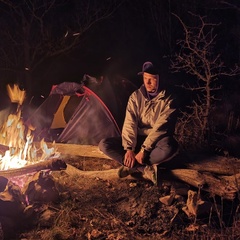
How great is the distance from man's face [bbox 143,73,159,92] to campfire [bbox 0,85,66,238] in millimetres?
1574

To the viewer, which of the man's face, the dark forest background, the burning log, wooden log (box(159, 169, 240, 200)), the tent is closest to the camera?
wooden log (box(159, 169, 240, 200))

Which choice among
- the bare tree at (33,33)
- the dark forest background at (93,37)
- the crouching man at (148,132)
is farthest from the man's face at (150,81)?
the bare tree at (33,33)

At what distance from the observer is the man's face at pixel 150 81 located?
4.86 m

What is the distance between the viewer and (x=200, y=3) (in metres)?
11.6

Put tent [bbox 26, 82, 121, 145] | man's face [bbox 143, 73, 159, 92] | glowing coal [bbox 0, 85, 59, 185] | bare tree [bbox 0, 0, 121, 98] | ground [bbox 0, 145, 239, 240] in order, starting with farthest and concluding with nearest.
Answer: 1. bare tree [bbox 0, 0, 121, 98]
2. tent [bbox 26, 82, 121, 145]
3. glowing coal [bbox 0, 85, 59, 185]
4. man's face [bbox 143, 73, 159, 92]
5. ground [bbox 0, 145, 239, 240]

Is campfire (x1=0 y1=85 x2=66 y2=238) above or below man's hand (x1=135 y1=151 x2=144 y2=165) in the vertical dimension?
below

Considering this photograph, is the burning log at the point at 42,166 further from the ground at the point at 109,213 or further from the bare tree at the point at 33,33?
the bare tree at the point at 33,33

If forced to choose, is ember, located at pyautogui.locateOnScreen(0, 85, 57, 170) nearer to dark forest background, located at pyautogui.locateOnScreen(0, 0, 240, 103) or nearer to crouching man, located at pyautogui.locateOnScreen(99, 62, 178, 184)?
crouching man, located at pyautogui.locateOnScreen(99, 62, 178, 184)

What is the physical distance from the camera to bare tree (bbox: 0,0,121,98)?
10352 millimetres

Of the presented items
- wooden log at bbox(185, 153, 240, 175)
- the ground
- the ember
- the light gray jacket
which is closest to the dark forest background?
the ember

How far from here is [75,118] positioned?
706 cm

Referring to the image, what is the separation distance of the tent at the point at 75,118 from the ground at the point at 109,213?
61.7 inches

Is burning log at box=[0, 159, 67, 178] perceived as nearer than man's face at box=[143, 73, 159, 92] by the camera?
Yes

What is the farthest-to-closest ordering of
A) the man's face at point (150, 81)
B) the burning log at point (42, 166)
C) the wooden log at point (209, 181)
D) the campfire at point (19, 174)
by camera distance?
1. the man's face at point (150, 81)
2. the burning log at point (42, 166)
3. the wooden log at point (209, 181)
4. the campfire at point (19, 174)
